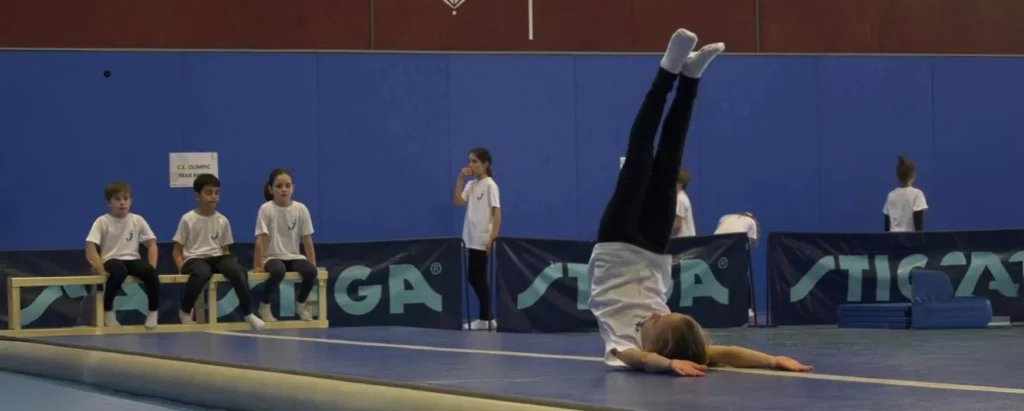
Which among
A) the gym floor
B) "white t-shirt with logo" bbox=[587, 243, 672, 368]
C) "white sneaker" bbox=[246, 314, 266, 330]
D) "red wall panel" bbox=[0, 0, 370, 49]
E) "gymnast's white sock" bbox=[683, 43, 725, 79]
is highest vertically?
"red wall panel" bbox=[0, 0, 370, 49]

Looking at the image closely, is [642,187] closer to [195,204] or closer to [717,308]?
[717,308]

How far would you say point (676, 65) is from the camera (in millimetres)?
6559

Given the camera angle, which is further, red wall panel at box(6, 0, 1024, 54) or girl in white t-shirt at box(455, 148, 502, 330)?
red wall panel at box(6, 0, 1024, 54)

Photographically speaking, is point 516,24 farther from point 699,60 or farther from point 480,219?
point 699,60

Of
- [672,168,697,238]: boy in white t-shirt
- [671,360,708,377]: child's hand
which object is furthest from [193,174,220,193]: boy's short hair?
[671,360,708,377]: child's hand

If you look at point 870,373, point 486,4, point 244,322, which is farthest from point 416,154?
point 870,373

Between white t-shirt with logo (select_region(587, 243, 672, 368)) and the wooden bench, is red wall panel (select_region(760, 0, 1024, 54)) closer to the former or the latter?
the wooden bench

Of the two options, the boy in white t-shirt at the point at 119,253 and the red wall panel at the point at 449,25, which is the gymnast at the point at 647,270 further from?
the red wall panel at the point at 449,25

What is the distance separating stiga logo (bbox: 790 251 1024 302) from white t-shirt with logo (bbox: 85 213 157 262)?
5.82m

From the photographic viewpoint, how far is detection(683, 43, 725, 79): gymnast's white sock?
21.5 ft

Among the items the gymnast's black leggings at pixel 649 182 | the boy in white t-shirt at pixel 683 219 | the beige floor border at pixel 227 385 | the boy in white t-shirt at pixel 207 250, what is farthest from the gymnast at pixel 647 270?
the boy in white t-shirt at pixel 683 219

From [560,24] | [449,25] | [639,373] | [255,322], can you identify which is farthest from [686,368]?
[560,24]

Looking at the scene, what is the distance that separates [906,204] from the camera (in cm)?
1472

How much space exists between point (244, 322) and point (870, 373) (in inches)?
266
